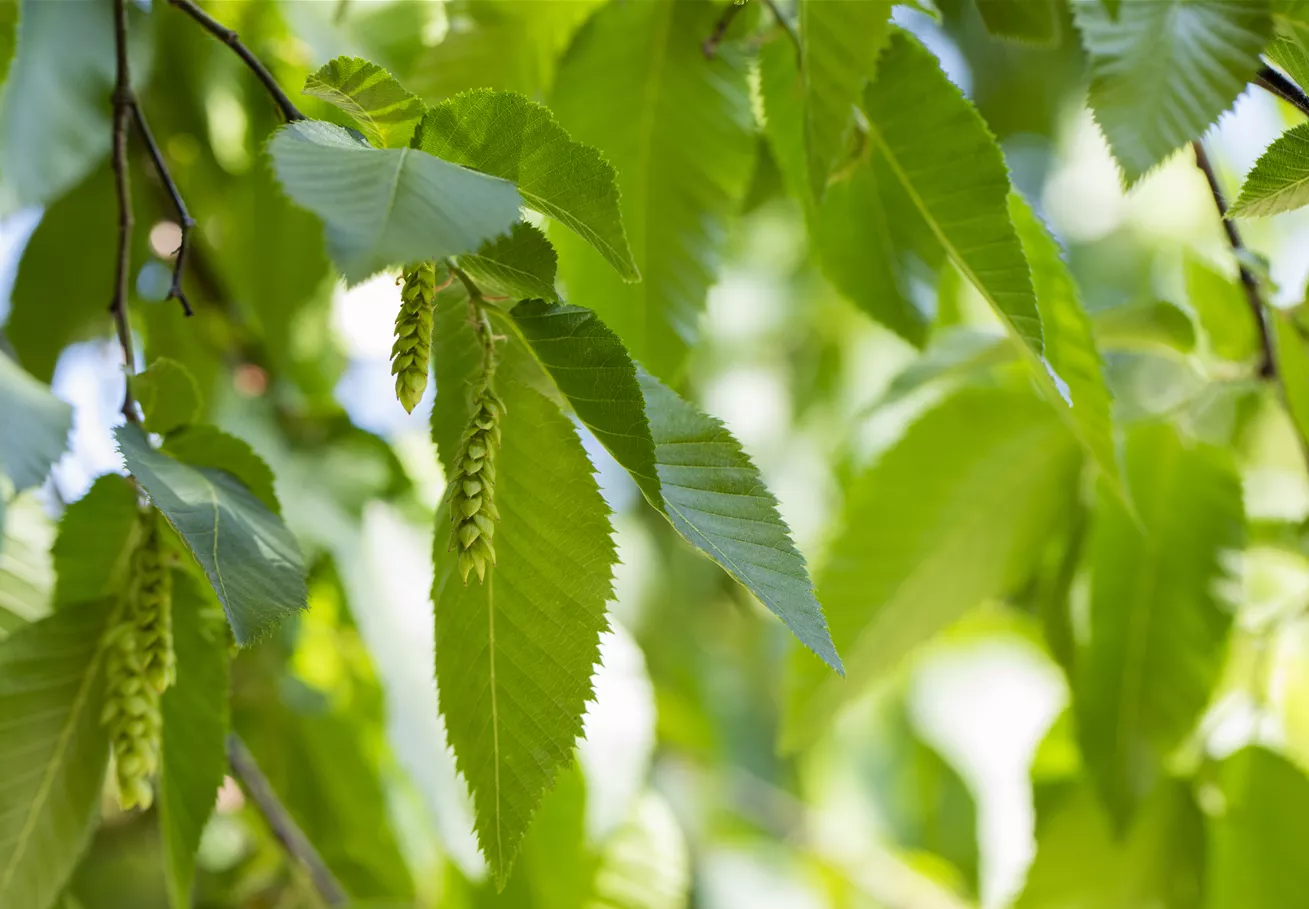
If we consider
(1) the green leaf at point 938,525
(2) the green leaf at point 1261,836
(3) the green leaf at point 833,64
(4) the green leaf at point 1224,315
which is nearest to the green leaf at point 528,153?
(3) the green leaf at point 833,64

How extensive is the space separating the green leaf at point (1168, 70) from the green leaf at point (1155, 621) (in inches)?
13.7

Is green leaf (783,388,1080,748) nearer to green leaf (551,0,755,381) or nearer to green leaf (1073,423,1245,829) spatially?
green leaf (1073,423,1245,829)

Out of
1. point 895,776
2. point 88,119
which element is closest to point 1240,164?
point 895,776

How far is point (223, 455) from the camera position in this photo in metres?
0.47

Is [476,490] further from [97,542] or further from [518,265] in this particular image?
[97,542]

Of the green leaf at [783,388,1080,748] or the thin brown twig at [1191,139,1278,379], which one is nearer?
the thin brown twig at [1191,139,1278,379]

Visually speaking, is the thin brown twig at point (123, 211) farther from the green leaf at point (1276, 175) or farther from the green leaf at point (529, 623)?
the green leaf at point (1276, 175)

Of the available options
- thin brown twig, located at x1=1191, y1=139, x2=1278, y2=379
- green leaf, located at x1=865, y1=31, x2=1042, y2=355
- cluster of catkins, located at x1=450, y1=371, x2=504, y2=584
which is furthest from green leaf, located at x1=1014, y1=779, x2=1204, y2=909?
cluster of catkins, located at x1=450, y1=371, x2=504, y2=584

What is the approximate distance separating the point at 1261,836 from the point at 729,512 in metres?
0.60

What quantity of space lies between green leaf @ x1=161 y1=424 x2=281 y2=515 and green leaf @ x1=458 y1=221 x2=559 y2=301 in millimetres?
156

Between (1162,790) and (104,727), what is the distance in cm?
69

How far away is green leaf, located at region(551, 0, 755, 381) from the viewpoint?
58cm

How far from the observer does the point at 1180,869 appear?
2.52ft

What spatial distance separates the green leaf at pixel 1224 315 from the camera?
0.73m
